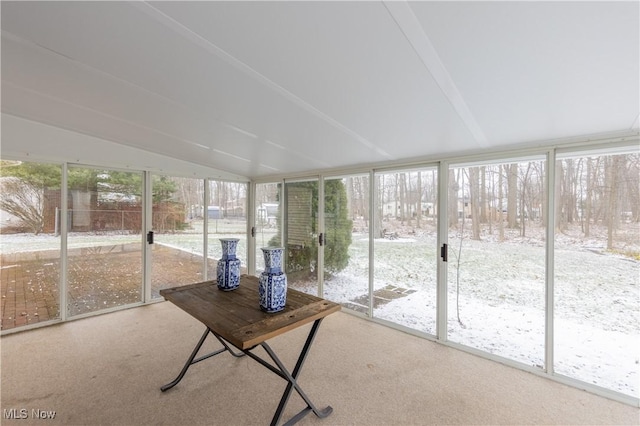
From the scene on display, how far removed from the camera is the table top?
145 cm

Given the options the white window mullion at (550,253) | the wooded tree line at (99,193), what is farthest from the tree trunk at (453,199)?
the wooded tree line at (99,193)

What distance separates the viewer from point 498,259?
2.71 meters

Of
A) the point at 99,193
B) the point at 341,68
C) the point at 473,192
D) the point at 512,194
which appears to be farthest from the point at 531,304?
the point at 99,193

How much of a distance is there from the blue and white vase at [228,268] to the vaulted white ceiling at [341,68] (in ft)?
3.60

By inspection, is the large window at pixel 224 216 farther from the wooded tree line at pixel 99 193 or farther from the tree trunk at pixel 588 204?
the tree trunk at pixel 588 204

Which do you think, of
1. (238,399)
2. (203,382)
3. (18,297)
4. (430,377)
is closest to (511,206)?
(430,377)

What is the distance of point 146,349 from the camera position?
2.70 m

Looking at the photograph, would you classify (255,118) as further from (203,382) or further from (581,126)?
(581,126)

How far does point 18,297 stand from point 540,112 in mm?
5371

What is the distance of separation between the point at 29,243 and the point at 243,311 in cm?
322

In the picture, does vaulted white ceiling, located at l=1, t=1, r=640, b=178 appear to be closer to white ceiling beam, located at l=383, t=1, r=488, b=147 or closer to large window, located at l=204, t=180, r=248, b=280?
white ceiling beam, located at l=383, t=1, r=488, b=147

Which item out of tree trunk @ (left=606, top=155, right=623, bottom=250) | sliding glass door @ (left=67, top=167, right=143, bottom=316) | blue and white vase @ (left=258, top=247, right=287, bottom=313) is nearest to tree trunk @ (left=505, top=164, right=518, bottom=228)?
tree trunk @ (left=606, top=155, right=623, bottom=250)

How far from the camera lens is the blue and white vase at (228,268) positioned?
7.30ft

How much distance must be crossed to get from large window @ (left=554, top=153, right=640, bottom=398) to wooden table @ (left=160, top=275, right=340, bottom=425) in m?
2.11
